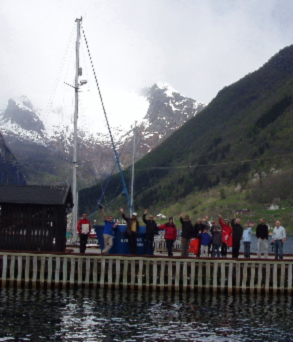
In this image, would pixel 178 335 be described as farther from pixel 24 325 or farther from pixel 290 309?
pixel 290 309

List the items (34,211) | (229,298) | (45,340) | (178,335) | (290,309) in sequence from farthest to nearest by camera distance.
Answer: (34,211), (229,298), (290,309), (178,335), (45,340)

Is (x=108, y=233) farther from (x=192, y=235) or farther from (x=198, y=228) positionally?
(x=198, y=228)

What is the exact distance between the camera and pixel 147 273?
39.3 meters

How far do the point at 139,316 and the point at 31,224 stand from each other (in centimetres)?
1247

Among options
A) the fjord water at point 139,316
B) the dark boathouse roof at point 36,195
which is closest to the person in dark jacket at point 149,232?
the fjord water at point 139,316

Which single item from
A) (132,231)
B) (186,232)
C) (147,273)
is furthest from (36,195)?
(186,232)

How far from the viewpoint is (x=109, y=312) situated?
32.6m

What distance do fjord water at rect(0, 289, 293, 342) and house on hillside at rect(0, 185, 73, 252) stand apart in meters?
4.07

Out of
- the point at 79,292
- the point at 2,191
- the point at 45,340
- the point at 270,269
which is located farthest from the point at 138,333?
the point at 2,191

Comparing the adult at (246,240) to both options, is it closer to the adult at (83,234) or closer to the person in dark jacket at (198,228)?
the person in dark jacket at (198,228)

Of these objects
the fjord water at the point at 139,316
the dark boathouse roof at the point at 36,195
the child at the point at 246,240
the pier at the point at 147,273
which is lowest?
Answer: the fjord water at the point at 139,316

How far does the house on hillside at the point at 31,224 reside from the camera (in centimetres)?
4175

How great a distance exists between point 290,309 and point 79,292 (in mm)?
11569

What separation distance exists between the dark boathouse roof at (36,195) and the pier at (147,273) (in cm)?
360
